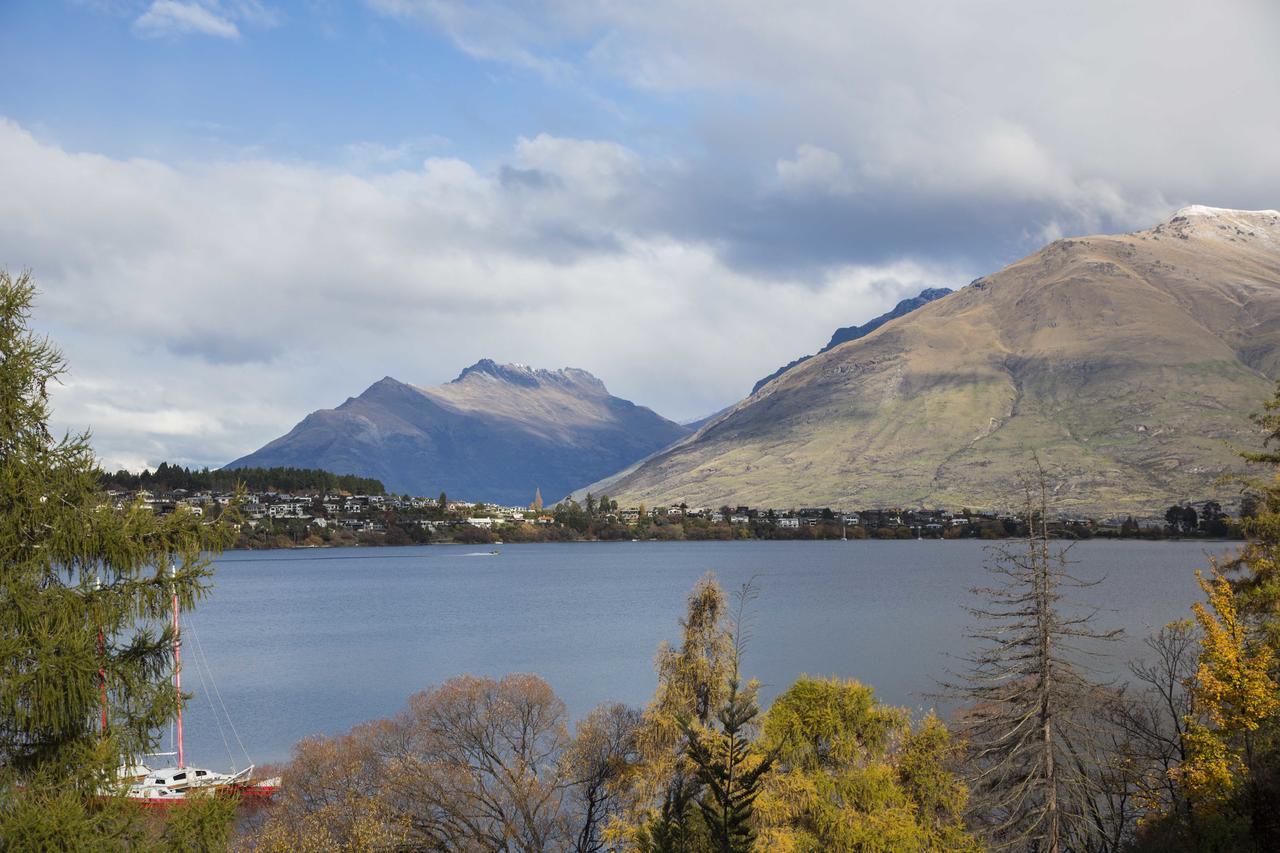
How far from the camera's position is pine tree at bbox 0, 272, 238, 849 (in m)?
12.1

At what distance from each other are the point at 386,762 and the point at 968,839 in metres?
22.3

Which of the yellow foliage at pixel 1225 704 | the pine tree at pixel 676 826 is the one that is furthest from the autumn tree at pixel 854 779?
the yellow foliage at pixel 1225 704

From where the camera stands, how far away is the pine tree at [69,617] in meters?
12.1

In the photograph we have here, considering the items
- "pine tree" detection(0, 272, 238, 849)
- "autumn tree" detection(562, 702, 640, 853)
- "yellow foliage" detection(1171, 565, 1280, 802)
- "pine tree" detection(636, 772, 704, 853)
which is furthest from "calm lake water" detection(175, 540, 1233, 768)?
"pine tree" detection(0, 272, 238, 849)

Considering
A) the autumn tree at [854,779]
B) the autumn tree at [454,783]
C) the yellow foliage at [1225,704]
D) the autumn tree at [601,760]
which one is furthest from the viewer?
the autumn tree at [601,760]

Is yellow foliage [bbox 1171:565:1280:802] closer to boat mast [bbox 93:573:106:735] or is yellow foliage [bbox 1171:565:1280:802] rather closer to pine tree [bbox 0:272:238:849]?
pine tree [bbox 0:272:238:849]

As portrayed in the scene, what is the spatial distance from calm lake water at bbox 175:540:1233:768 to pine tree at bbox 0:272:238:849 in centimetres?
2836

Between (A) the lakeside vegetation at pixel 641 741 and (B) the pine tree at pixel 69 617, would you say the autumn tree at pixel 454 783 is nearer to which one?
(A) the lakeside vegetation at pixel 641 741

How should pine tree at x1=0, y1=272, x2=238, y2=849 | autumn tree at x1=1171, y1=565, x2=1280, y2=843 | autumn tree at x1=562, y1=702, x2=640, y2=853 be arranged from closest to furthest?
pine tree at x1=0, y1=272, x2=238, y2=849 → autumn tree at x1=1171, y1=565, x2=1280, y2=843 → autumn tree at x1=562, y1=702, x2=640, y2=853

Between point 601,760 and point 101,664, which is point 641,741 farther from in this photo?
point 101,664

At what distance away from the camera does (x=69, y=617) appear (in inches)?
486

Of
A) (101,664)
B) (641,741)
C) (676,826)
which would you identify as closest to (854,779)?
(641,741)

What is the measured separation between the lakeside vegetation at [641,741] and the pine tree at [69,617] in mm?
31

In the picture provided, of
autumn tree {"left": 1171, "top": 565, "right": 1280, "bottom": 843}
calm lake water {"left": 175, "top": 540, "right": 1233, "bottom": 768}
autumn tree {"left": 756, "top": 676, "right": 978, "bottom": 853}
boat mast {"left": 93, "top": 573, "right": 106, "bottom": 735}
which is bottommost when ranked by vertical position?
calm lake water {"left": 175, "top": 540, "right": 1233, "bottom": 768}
